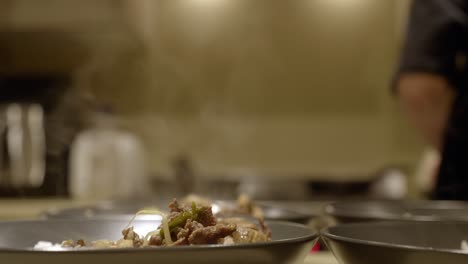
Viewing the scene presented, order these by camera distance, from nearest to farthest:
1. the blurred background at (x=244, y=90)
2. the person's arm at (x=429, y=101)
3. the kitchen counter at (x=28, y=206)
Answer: the person's arm at (x=429, y=101), the kitchen counter at (x=28, y=206), the blurred background at (x=244, y=90)

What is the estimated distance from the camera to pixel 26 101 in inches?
129

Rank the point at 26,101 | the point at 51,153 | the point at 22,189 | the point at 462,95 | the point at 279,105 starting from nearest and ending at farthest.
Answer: the point at 462,95 < the point at 22,189 < the point at 51,153 < the point at 26,101 < the point at 279,105

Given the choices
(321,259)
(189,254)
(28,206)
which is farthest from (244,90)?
(189,254)

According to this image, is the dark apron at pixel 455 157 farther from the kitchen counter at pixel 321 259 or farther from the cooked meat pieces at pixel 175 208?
the cooked meat pieces at pixel 175 208

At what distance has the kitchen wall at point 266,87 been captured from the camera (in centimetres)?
344

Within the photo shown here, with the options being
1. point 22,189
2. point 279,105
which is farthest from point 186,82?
point 22,189

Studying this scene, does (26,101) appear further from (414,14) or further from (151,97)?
(414,14)

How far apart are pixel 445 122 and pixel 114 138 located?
1.45 m

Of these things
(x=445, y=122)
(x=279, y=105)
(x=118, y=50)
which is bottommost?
(x=445, y=122)

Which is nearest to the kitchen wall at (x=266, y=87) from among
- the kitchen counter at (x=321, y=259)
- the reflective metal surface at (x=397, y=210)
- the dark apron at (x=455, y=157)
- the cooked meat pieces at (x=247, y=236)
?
the dark apron at (x=455, y=157)

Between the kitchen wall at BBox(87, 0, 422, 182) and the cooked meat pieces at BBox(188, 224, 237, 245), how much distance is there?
2.84 metres

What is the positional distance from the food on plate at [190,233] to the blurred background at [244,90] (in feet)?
8.59

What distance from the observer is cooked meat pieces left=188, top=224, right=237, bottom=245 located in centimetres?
59

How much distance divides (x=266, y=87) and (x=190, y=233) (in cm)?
292
